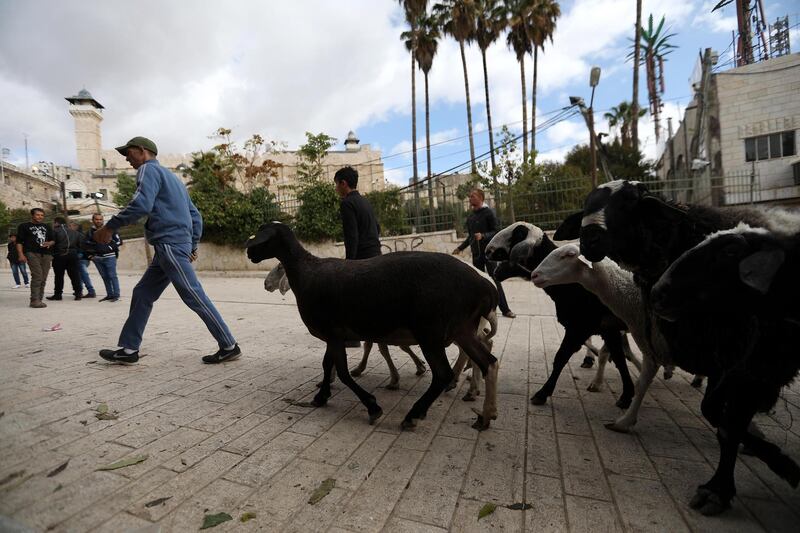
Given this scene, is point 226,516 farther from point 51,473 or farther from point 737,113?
point 737,113

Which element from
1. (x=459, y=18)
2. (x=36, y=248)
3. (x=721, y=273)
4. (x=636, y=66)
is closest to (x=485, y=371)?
(x=721, y=273)

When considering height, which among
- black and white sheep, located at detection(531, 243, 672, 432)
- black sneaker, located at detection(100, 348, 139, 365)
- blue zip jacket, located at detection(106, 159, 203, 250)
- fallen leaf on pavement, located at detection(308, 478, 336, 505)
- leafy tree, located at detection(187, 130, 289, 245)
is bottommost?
fallen leaf on pavement, located at detection(308, 478, 336, 505)

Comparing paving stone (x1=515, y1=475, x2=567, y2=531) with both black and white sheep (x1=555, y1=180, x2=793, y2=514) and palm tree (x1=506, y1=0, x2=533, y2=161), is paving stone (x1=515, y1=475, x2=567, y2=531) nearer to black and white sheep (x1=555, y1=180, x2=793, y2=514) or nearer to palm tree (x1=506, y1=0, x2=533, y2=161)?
black and white sheep (x1=555, y1=180, x2=793, y2=514)

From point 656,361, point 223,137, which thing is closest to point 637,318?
point 656,361

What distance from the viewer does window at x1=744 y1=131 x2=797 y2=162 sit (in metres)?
16.4

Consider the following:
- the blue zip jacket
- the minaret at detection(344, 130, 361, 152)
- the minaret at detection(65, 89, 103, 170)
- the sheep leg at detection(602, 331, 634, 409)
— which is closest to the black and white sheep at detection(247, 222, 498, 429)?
the sheep leg at detection(602, 331, 634, 409)

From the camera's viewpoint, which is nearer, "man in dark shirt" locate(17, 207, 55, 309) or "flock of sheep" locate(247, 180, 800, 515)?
"flock of sheep" locate(247, 180, 800, 515)

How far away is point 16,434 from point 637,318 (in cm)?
438

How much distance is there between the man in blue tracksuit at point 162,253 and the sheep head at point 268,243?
1219mm

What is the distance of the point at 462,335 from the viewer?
2.98 metres

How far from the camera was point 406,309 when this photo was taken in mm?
2820

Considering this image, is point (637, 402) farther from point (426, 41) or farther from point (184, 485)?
point (426, 41)

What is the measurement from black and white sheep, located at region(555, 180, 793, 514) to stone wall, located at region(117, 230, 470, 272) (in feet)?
31.3

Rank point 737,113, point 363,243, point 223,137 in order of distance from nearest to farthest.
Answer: point 363,243
point 737,113
point 223,137
